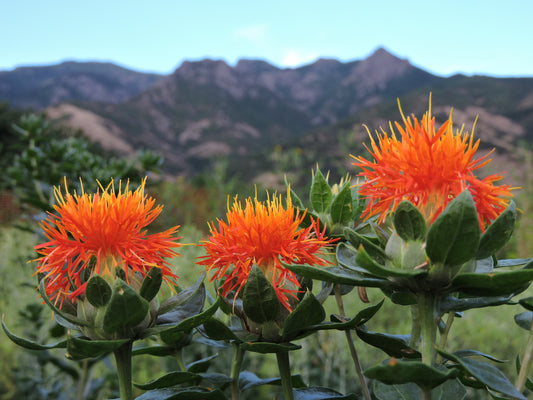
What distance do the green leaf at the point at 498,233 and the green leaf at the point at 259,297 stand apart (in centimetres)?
33

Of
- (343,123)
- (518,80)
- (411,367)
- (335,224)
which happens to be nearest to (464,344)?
(335,224)

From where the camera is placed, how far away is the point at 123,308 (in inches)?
28.0

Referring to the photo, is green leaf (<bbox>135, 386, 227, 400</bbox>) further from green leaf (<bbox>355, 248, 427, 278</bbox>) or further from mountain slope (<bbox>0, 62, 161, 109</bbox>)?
mountain slope (<bbox>0, 62, 161, 109</bbox>)

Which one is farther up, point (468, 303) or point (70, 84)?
point (70, 84)

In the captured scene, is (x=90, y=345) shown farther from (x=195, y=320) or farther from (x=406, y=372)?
(x=406, y=372)

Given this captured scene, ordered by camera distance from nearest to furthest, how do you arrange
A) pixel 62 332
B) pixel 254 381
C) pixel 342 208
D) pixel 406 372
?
1. pixel 406 372
2. pixel 342 208
3. pixel 254 381
4. pixel 62 332

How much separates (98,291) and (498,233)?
644 millimetres

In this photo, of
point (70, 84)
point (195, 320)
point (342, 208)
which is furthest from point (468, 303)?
point (70, 84)

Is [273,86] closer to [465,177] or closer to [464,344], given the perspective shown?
[464,344]

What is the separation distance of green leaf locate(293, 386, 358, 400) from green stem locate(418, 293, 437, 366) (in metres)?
0.22

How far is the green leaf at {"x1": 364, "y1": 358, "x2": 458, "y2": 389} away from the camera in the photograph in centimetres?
54

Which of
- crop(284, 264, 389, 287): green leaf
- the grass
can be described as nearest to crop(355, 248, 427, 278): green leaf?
crop(284, 264, 389, 287): green leaf

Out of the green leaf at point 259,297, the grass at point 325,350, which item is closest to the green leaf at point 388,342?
the green leaf at point 259,297

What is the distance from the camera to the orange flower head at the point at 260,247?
79 cm
